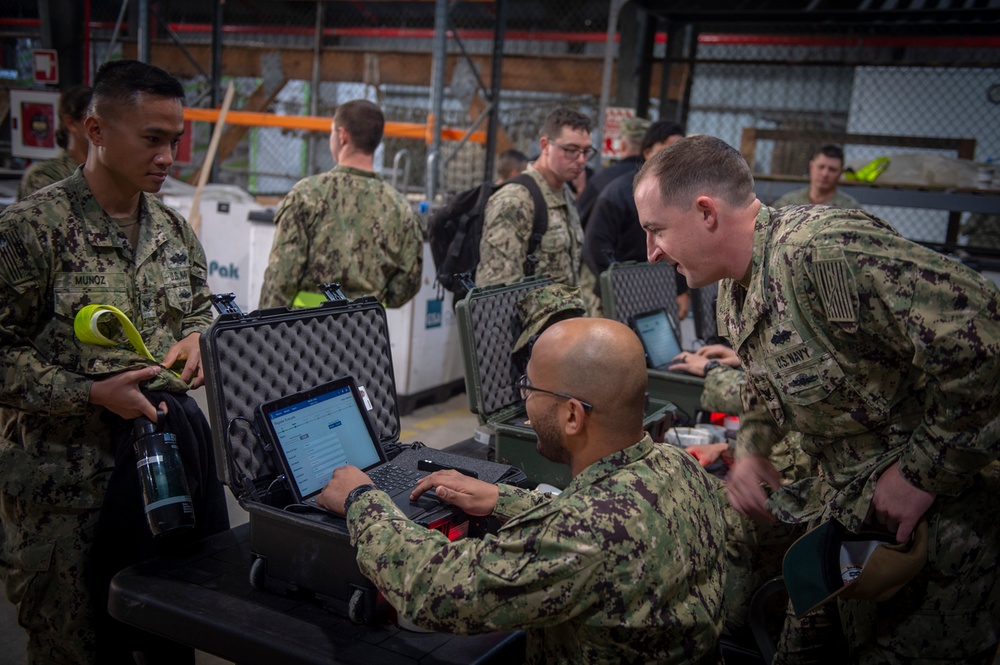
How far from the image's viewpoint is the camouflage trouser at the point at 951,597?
1540 millimetres

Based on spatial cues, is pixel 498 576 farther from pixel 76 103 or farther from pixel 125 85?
pixel 76 103

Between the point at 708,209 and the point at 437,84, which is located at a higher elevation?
the point at 437,84

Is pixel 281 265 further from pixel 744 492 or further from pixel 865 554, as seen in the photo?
pixel 865 554

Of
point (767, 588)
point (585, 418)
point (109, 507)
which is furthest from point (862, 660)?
point (109, 507)

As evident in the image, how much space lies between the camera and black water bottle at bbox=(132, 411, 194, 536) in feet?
5.16

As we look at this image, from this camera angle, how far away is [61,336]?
189 centimetres

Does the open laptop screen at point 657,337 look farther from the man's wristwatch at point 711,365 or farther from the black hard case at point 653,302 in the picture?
the man's wristwatch at point 711,365

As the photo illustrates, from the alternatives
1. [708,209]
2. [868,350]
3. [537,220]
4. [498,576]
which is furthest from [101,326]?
[537,220]

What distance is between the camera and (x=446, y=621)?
4.13ft

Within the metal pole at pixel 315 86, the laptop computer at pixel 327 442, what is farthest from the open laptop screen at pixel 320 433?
the metal pole at pixel 315 86

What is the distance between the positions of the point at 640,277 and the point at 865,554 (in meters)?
1.98

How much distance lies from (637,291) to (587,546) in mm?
2219

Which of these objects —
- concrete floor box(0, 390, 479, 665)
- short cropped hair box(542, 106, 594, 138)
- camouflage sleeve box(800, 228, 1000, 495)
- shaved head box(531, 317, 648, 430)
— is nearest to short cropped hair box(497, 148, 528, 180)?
concrete floor box(0, 390, 479, 665)

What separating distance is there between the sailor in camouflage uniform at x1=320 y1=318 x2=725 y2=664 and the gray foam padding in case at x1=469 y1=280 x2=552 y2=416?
36.7 inches
